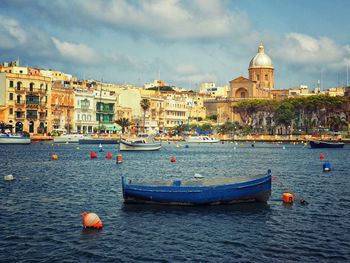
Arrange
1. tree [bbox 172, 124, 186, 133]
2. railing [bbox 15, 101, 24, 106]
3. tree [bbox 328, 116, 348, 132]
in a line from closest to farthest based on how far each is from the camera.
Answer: railing [bbox 15, 101, 24, 106], tree [bbox 328, 116, 348, 132], tree [bbox 172, 124, 186, 133]

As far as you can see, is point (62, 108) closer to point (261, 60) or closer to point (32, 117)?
point (32, 117)

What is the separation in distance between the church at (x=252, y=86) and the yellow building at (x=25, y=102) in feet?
234

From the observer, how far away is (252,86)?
148 m

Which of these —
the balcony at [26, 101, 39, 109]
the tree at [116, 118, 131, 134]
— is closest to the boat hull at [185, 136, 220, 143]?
the tree at [116, 118, 131, 134]

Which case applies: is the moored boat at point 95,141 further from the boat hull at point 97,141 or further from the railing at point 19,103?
the railing at point 19,103

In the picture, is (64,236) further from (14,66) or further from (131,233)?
(14,66)

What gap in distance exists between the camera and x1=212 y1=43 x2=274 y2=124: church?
148125 mm

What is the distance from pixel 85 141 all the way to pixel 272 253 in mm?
75026

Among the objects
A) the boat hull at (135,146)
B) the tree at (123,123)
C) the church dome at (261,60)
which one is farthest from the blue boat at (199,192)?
the church dome at (261,60)

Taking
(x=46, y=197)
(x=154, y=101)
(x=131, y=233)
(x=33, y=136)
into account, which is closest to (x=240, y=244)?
(x=131, y=233)

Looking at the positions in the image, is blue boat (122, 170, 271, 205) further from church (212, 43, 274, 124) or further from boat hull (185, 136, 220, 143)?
church (212, 43, 274, 124)

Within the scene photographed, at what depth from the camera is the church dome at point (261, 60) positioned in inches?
6063

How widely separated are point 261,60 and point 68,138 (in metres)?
89.2

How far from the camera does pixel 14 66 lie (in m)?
103
